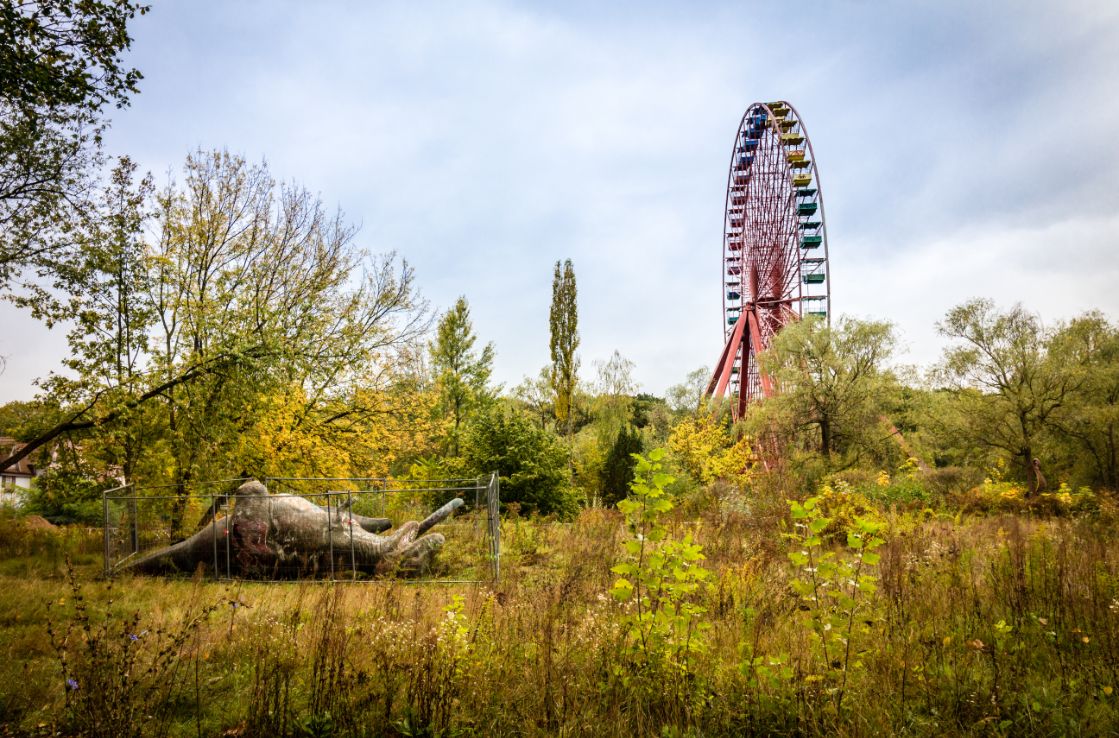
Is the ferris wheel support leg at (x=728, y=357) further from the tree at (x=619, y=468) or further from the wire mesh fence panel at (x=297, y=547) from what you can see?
the wire mesh fence panel at (x=297, y=547)

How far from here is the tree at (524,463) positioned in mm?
15578

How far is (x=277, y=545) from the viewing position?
28.3ft

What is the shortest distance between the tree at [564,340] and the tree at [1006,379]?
15.2m

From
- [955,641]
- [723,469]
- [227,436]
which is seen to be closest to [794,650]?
[955,641]

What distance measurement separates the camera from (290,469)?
12.0 meters

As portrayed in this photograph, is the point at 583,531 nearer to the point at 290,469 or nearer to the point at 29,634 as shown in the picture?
the point at 290,469

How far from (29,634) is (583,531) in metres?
6.90

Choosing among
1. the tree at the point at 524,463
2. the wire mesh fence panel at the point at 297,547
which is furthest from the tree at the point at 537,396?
the wire mesh fence panel at the point at 297,547

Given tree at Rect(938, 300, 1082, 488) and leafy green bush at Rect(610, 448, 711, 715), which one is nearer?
leafy green bush at Rect(610, 448, 711, 715)

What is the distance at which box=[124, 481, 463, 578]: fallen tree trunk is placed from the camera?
864 cm

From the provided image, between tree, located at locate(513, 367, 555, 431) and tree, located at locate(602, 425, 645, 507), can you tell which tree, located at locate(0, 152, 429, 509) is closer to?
tree, located at locate(602, 425, 645, 507)

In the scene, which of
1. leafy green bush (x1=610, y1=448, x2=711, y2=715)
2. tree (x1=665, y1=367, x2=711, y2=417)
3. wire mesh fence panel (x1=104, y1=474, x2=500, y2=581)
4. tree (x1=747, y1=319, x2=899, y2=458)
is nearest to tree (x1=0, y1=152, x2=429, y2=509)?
wire mesh fence panel (x1=104, y1=474, x2=500, y2=581)

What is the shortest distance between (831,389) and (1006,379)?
18.5ft

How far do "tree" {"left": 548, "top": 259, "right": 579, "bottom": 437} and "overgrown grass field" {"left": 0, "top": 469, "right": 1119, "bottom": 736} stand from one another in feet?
73.7
